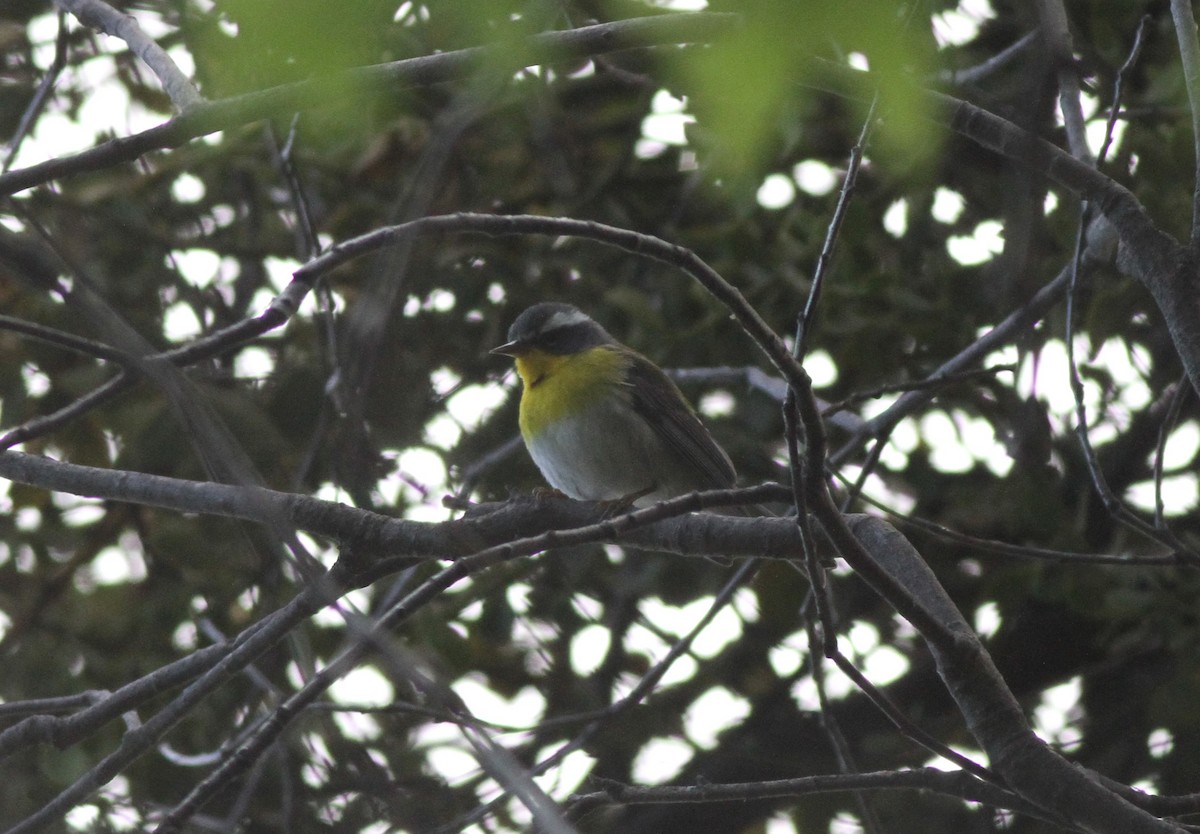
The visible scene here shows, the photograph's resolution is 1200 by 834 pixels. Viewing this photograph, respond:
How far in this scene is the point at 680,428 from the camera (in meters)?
4.75

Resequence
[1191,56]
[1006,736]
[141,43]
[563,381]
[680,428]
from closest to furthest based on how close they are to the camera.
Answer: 1. [1006,736]
2. [1191,56]
3. [141,43]
4. [680,428]
5. [563,381]

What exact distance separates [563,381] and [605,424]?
252 millimetres

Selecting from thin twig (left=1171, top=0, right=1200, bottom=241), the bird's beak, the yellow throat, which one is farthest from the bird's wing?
thin twig (left=1171, top=0, right=1200, bottom=241)

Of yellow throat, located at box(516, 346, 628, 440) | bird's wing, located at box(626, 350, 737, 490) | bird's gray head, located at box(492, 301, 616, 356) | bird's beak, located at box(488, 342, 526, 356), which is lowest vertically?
bird's wing, located at box(626, 350, 737, 490)

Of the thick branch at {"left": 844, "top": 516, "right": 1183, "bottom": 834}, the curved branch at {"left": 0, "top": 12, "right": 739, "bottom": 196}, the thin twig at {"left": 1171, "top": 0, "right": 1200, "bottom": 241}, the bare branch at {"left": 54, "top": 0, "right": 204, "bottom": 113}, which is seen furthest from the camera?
the bare branch at {"left": 54, "top": 0, "right": 204, "bottom": 113}

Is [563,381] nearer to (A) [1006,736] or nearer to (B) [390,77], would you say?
(B) [390,77]

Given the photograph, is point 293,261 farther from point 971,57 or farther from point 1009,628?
point 1009,628

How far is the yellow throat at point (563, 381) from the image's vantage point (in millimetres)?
4805

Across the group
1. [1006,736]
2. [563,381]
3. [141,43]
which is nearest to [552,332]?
[563,381]

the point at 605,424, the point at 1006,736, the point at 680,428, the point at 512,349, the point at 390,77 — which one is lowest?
the point at 1006,736

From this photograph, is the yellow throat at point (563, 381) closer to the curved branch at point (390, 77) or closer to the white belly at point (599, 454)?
the white belly at point (599, 454)

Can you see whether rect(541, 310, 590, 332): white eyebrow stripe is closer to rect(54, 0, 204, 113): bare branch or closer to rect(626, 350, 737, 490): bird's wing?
rect(626, 350, 737, 490): bird's wing

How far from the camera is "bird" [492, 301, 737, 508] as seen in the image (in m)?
4.75

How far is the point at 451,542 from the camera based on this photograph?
2914 millimetres
